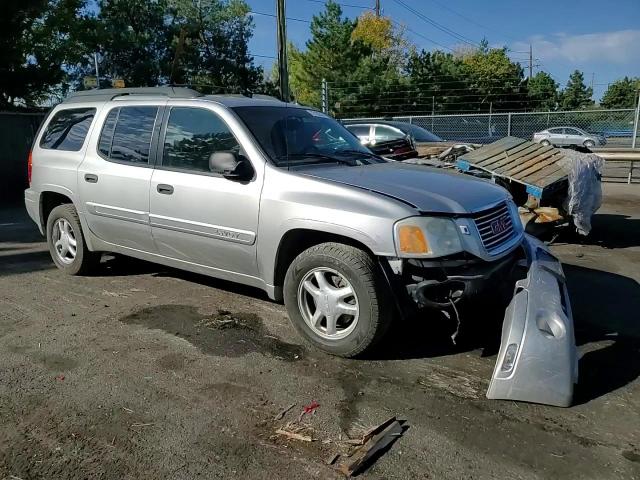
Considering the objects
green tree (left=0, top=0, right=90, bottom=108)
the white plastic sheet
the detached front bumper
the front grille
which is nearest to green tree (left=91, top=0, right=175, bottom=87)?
green tree (left=0, top=0, right=90, bottom=108)

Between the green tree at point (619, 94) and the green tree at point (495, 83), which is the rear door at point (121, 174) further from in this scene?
the green tree at point (619, 94)

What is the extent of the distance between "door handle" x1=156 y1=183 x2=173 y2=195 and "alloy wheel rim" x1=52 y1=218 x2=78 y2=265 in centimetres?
158

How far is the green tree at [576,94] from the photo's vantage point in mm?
46281

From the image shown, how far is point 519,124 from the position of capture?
20.8 m

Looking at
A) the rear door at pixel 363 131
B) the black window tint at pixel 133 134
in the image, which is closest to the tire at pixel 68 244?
the black window tint at pixel 133 134

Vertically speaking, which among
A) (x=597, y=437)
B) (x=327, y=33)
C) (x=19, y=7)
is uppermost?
(x=327, y=33)

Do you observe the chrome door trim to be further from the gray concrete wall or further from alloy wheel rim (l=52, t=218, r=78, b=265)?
the gray concrete wall

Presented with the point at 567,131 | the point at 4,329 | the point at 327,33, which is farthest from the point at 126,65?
the point at 4,329

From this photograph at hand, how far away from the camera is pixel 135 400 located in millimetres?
3336

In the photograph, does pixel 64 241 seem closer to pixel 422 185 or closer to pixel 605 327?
pixel 422 185

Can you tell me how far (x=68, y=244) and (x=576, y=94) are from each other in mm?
52647

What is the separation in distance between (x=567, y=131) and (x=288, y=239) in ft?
80.4

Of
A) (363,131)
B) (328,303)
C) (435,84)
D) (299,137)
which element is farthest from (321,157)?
(435,84)

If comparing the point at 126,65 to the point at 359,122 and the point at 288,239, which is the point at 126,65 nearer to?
the point at 359,122
